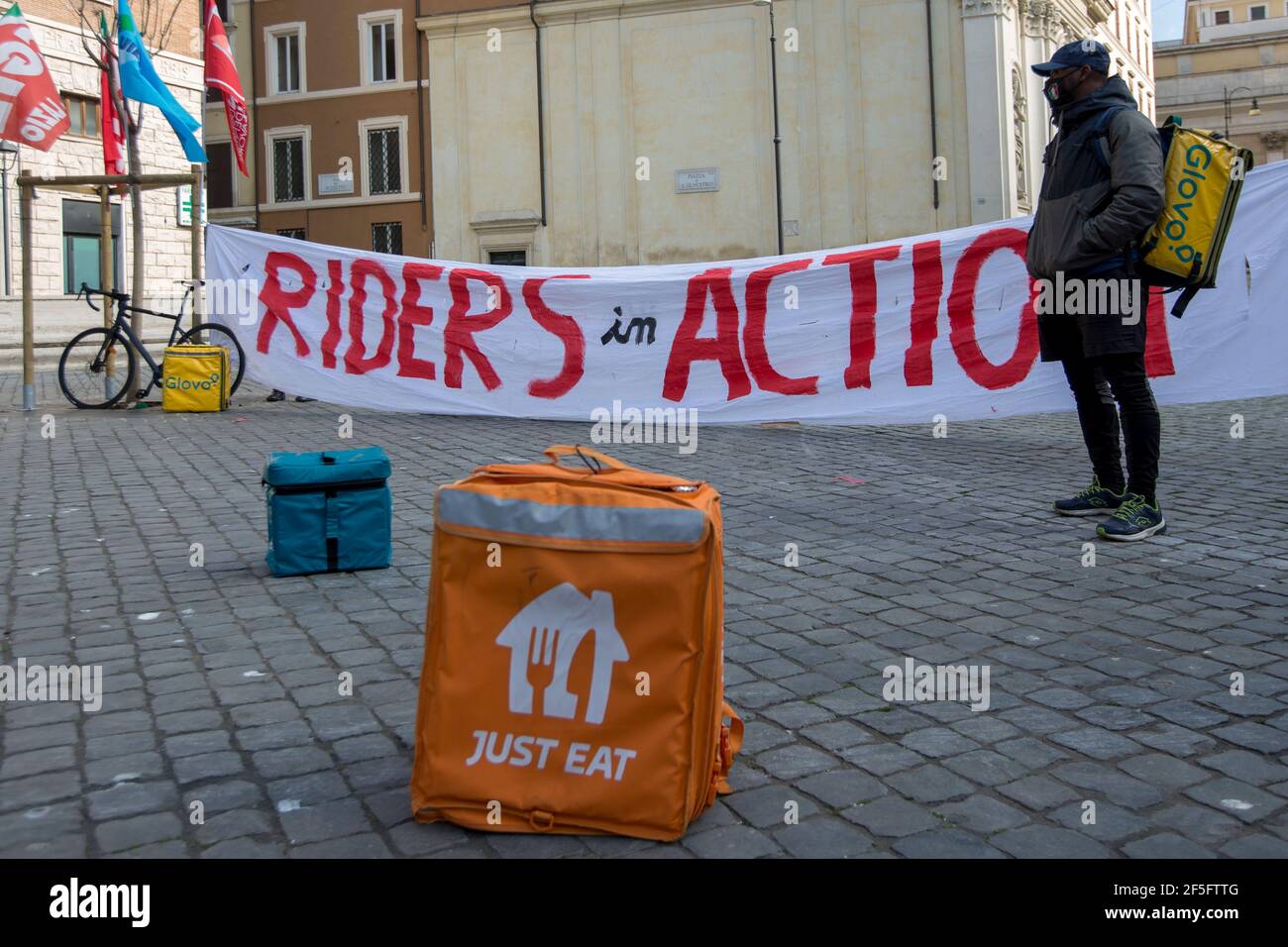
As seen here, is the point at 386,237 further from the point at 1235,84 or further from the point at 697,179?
the point at 1235,84

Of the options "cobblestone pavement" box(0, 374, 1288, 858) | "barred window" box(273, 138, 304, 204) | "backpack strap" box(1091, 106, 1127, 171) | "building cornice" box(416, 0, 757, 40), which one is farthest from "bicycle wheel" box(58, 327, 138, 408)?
"barred window" box(273, 138, 304, 204)

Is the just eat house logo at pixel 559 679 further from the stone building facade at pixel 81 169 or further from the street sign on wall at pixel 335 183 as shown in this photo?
the street sign on wall at pixel 335 183

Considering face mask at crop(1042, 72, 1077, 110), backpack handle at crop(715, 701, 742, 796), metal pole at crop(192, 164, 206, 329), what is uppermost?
metal pole at crop(192, 164, 206, 329)

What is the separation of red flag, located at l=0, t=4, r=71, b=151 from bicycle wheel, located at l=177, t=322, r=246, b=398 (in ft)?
10.8

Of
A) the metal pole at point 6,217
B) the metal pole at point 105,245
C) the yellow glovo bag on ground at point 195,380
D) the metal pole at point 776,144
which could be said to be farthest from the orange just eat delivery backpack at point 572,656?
the metal pole at point 776,144

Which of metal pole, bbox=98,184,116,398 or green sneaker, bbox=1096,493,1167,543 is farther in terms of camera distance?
metal pole, bbox=98,184,116,398

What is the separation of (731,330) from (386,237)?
31.5 m

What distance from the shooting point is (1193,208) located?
6348 millimetres

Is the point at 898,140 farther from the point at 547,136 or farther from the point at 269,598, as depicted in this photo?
the point at 269,598

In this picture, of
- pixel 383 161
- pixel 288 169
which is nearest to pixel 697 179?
pixel 383 161

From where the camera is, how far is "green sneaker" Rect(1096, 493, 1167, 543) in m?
6.36

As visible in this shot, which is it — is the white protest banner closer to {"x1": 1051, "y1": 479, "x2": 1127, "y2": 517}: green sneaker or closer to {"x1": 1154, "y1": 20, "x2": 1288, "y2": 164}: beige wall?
{"x1": 1051, "y1": 479, "x2": 1127, "y2": 517}: green sneaker

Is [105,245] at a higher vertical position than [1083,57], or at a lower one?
higher
